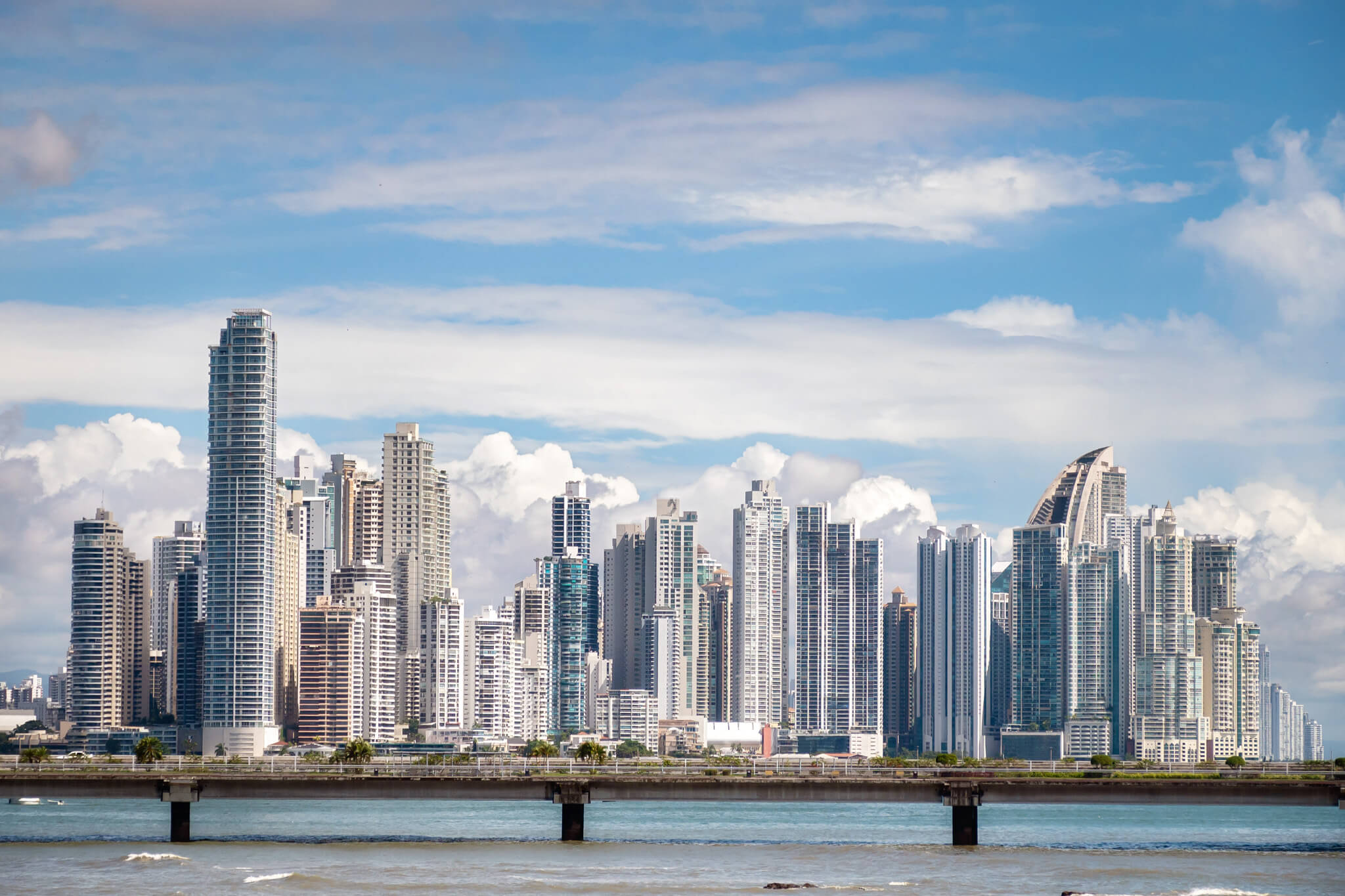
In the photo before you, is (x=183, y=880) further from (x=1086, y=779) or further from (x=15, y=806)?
(x=15, y=806)

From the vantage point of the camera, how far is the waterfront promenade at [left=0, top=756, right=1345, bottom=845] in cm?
9388

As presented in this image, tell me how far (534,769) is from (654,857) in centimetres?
1290

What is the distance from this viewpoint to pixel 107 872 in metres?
80.1

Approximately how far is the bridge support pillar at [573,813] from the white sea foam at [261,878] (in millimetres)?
19007

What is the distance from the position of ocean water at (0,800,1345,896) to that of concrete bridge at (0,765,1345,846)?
279 centimetres

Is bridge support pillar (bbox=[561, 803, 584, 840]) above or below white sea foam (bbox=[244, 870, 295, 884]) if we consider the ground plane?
below

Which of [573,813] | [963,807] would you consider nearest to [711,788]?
[573,813]

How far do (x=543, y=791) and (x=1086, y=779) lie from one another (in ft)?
94.7

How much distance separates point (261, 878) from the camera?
3049 inches

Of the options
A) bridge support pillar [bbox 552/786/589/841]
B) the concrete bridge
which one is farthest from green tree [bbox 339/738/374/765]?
bridge support pillar [bbox 552/786/589/841]

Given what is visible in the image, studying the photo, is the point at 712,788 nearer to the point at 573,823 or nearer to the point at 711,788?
the point at 711,788

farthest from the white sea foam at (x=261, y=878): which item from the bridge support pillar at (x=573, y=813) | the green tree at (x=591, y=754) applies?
the green tree at (x=591, y=754)

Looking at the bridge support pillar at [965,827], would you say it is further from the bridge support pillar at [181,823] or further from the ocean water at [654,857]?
the bridge support pillar at [181,823]

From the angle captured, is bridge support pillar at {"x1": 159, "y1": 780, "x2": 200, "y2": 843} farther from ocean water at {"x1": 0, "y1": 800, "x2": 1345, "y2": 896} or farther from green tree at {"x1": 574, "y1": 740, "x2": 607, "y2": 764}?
green tree at {"x1": 574, "y1": 740, "x2": 607, "y2": 764}
